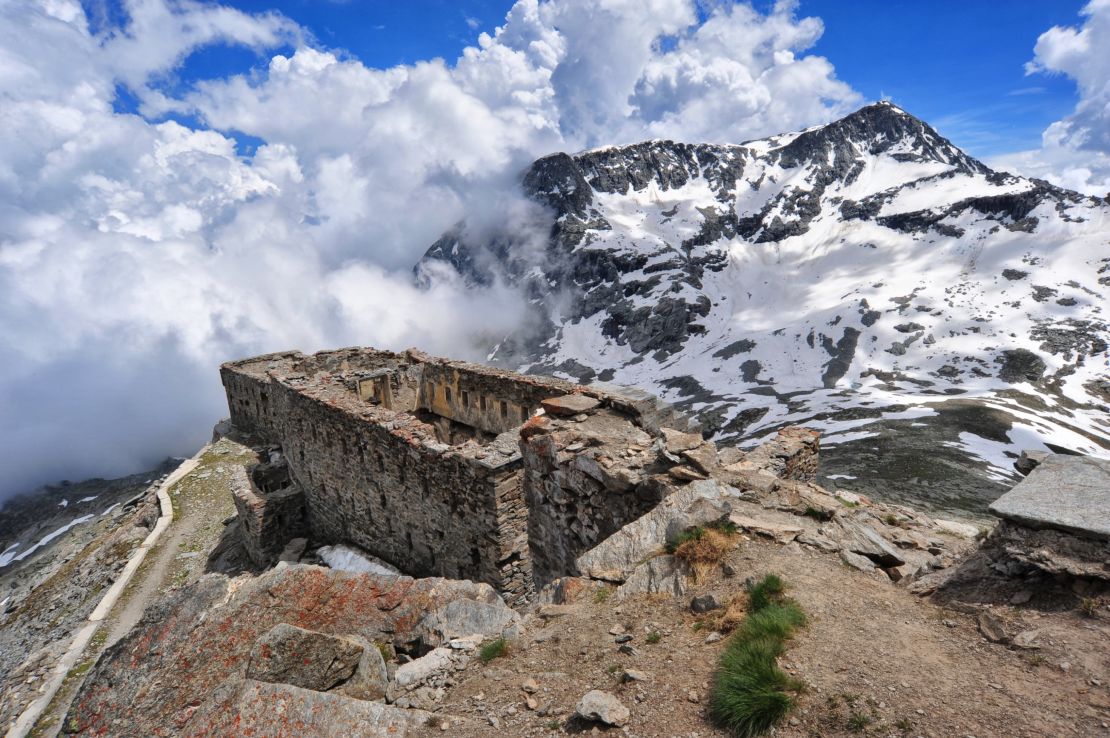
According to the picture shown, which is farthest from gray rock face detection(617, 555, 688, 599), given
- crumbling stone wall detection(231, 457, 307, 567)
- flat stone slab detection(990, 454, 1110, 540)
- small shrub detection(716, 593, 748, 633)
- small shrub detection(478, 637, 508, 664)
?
crumbling stone wall detection(231, 457, 307, 567)

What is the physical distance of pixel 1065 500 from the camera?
20.3 feet

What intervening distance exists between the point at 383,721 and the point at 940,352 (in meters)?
189

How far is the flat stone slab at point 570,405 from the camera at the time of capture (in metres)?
13.3

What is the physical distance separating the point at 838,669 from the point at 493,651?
4.06 meters

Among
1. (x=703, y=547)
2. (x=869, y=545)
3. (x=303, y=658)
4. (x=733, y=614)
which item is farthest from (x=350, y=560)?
(x=869, y=545)

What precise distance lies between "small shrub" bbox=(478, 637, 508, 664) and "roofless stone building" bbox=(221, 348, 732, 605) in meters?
3.80

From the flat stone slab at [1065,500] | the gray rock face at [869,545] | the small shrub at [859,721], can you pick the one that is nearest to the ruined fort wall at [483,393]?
the gray rock face at [869,545]

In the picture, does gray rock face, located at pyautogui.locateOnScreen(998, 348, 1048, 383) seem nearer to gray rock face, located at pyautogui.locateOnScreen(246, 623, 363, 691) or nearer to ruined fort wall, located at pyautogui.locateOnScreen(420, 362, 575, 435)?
ruined fort wall, located at pyautogui.locateOnScreen(420, 362, 575, 435)

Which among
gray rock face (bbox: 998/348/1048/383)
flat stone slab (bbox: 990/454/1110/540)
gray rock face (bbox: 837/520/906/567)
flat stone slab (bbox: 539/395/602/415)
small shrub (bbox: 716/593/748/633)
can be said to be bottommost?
gray rock face (bbox: 998/348/1048/383)

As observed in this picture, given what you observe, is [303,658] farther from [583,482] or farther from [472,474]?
[472,474]

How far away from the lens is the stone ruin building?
36.6 ft

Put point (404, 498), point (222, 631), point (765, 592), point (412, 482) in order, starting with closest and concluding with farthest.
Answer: point (765, 592) → point (222, 631) → point (412, 482) → point (404, 498)

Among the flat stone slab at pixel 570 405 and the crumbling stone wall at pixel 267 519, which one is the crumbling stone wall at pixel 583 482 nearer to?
the flat stone slab at pixel 570 405

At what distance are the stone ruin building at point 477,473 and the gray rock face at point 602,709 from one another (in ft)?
14.9
